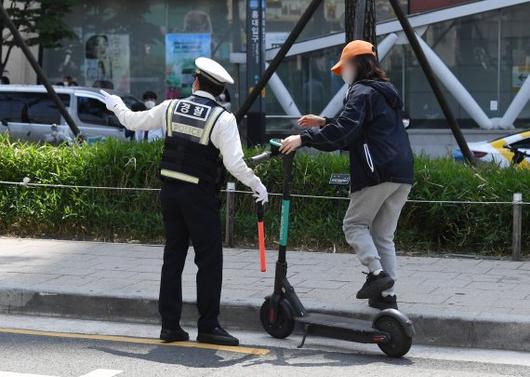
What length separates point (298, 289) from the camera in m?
7.79

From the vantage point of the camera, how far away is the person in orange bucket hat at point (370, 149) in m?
6.35

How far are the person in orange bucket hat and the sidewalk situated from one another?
528 mm

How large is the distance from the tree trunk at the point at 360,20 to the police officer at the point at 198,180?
4.73m

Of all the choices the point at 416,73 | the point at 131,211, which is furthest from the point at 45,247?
the point at 416,73

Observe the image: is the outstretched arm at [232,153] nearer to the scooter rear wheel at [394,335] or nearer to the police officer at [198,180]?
the police officer at [198,180]

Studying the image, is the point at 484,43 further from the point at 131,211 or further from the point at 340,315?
the point at 340,315

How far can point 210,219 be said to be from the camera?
634cm

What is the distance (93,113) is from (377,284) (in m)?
12.6

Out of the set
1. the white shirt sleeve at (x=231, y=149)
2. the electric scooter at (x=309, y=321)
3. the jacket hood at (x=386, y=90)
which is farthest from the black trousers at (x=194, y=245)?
the jacket hood at (x=386, y=90)

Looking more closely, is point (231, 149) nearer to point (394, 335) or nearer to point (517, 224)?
point (394, 335)

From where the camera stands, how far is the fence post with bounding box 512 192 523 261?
8.82 metres

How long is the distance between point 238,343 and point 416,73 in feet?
57.5

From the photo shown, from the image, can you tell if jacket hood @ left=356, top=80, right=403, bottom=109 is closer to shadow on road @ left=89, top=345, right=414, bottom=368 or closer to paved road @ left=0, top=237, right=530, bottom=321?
paved road @ left=0, top=237, right=530, bottom=321

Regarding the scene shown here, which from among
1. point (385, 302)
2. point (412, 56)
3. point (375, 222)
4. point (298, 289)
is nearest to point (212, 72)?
point (375, 222)
